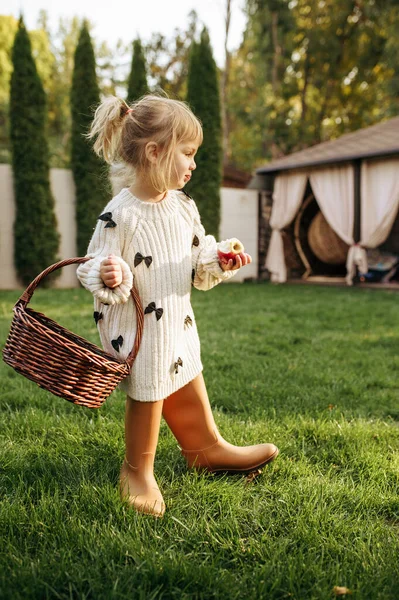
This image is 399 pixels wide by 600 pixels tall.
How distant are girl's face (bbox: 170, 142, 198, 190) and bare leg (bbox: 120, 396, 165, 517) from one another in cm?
76

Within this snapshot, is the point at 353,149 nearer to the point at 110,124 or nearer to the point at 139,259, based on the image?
the point at 110,124

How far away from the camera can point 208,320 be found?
5.79 meters

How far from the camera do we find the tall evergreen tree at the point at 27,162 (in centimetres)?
995

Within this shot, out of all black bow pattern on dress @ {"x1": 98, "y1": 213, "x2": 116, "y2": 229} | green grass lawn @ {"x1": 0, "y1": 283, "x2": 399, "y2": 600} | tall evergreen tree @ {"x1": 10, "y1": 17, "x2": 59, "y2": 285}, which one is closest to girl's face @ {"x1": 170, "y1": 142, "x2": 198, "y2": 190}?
black bow pattern on dress @ {"x1": 98, "y1": 213, "x2": 116, "y2": 229}

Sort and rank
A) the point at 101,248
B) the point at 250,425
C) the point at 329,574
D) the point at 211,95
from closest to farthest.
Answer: the point at 329,574
the point at 101,248
the point at 250,425
the point at 211,95

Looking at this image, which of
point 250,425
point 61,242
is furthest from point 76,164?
point 250,425

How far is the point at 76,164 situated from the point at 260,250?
4.68 meters

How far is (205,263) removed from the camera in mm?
1963

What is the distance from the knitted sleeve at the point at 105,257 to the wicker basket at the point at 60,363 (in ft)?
0.58

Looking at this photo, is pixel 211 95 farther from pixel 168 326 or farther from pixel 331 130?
pixel 331 130

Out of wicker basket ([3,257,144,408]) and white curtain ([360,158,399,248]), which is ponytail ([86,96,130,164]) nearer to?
wicker basket ([3,257,144,408])

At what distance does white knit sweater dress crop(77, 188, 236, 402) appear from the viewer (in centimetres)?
180

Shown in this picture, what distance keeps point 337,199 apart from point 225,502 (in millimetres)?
9764

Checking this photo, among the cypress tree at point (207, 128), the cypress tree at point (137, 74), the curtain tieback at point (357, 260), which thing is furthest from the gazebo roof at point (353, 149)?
the cypress tree at point (137, 74)
